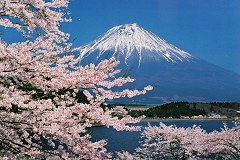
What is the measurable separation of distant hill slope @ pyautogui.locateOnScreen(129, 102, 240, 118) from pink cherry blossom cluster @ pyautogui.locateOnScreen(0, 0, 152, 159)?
11796cm

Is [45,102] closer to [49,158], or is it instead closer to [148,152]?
[49,158]

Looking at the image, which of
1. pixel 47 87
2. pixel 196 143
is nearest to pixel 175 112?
pixel 196 143

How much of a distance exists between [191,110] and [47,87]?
129295 mm

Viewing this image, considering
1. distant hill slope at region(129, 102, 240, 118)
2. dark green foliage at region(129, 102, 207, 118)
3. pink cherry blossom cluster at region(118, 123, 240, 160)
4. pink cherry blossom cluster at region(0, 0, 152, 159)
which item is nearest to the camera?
pink cherry blossom cluster at region(0, 0, 152, 159)

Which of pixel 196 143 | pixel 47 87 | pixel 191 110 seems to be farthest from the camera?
pixel 191 110

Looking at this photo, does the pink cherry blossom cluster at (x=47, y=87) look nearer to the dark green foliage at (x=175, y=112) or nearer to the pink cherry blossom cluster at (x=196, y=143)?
the pink cherry blossom cluster at (x=196, y=143)

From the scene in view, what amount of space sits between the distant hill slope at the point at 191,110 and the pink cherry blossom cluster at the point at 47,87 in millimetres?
117956

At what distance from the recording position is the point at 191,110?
132125 mm

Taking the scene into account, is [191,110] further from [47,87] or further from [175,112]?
[47,87]

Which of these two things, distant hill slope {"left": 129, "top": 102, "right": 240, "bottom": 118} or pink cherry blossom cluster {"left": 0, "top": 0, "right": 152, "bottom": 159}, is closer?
pink cherry blossom cluster {"left": 0, "top": 0, "right": 152, "bottom": 159}

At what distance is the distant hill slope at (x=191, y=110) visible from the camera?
12629 cm

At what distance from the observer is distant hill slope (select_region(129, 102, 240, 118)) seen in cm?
12629

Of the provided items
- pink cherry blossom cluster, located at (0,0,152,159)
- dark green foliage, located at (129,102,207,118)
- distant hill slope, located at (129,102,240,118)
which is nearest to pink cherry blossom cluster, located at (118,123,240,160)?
pink cherry blossom cluster, located at (0,0,152,159)

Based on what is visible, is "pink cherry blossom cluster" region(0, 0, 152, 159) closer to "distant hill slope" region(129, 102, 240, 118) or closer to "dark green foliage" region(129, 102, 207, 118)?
"dark green foliage" region(129, 102, 207, 118)
